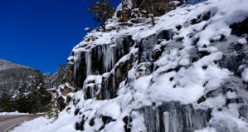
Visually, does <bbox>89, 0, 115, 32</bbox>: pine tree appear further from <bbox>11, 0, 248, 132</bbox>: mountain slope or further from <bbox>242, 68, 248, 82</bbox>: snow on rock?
<bbox>242, 68, 248, 82</bbox>: snow on rock

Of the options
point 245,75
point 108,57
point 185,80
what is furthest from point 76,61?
point 245,75

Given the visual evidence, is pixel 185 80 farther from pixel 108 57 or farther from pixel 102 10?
pixel 102 10

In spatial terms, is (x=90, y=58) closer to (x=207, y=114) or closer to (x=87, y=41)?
(x=87, y=41)

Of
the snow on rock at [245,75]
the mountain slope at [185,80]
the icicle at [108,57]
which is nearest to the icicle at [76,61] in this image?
the icicle at [108,57]

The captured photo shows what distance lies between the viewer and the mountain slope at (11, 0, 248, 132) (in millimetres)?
7109

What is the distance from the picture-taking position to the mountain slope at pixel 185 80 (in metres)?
7.11

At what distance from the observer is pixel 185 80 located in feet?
28.1

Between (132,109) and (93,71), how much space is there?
9.50 meters

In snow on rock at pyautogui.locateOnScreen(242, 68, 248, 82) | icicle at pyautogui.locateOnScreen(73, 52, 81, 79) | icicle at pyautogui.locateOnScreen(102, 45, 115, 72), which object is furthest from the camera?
icicle at pyautogui.locateOnScreen(73, 52, 81, 79)

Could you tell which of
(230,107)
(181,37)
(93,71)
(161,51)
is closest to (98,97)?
(93,71)

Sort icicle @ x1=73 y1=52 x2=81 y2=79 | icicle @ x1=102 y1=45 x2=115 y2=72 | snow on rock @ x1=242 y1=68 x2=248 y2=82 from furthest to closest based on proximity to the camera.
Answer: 1. icicle @ x1=73 y1=52 x2=81 y2=79
2. icicle @ x1=102 y1=45 x2=115 y2=72
3. snow on rock @ x1=242 y1=68 x2=248 y2=82

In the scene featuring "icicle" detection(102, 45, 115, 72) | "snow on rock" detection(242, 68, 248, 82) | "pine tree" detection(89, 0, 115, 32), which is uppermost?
"pine tree" detection(89, 0, 115, 32)

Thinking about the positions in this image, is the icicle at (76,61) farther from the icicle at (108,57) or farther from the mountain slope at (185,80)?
the mountain slope at (185,80)


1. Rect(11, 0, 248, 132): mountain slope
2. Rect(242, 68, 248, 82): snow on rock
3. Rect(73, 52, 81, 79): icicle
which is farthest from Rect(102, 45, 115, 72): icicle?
Rect(242, 68, 248, 82): snow on rock
